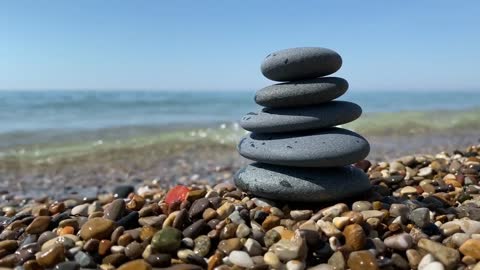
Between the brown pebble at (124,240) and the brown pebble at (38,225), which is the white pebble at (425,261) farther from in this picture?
the brown pebble at (38,225)

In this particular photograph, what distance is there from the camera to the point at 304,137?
387 centimetres

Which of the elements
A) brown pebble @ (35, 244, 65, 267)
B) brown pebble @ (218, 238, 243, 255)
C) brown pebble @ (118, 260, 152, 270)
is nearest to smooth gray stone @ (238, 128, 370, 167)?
brown pebble @ (218, 238, 243, 255)

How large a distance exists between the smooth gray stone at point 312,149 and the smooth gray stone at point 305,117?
87 millimetres

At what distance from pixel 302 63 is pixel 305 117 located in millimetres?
513

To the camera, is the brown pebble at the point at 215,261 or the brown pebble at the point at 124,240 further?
the brown pebble at the point at 124,240

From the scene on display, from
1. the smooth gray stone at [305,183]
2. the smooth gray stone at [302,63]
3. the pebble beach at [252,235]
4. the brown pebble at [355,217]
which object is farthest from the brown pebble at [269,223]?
the smooth gray stone at [302,63]

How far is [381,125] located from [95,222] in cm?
1473

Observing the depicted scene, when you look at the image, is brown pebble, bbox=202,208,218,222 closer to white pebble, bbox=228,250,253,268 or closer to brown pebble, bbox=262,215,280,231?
brown pebble, bbox=262,215,280,231

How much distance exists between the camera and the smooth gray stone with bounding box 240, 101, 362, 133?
12.6 ft

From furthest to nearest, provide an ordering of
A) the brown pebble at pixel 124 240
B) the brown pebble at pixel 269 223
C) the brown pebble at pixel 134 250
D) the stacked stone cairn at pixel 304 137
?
the stacked stone cairn at pixel 304 137
the brown pebble at pixel 269 223
the brown pebble at pixel 124 240
the brown pebble at pixel 134 250

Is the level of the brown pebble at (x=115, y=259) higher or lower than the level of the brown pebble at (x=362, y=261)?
lower

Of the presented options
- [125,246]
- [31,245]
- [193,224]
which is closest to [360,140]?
[193,224]

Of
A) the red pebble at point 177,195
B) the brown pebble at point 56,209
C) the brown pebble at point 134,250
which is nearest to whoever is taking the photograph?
the brown pebble at point 134,250

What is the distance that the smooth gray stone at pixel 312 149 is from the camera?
3.69 meters
